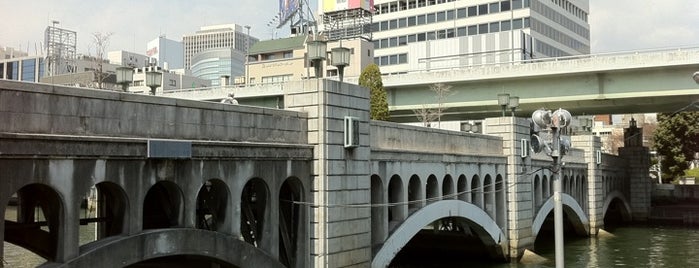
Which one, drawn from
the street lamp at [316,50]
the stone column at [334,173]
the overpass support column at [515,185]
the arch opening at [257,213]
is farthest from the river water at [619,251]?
the street lamp at [316,50]

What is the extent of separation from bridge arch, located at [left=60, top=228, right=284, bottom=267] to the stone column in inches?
86.9

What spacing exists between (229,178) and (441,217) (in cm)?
1417

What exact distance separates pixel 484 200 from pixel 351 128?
15340mm

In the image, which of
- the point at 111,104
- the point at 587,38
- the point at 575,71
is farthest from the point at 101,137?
the point at 587,38

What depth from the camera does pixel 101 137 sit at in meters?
13.4

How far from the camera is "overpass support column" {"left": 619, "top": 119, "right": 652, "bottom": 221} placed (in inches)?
2498

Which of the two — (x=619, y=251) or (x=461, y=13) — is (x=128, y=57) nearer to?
(x=461, y=13)

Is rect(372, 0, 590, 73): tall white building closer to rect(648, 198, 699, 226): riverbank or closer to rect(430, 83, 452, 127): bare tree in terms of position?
rect(648, 198, 699, 226): riverbank

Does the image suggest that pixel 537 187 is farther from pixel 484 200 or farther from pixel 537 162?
pixel 484 200

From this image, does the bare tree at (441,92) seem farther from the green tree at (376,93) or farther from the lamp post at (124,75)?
the lamp post at (124,75)

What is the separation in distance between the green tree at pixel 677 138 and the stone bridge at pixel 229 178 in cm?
4514

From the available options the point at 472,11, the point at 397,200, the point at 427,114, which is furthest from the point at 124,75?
the point at 472,11

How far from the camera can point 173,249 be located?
14812 mm

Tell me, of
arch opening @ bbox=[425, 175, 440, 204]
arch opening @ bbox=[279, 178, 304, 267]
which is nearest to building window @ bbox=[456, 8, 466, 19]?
arch opening @ bbox=[425, 175, 440, 204]
